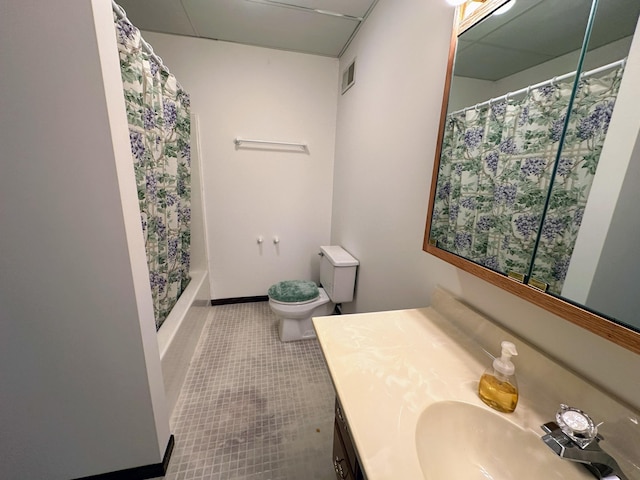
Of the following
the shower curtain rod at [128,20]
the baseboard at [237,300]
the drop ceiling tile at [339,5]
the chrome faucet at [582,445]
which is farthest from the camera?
the baseboard at [237,300]

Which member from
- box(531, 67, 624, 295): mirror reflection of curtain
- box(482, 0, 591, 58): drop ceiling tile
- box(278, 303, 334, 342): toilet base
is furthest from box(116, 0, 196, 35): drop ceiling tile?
box(278, 303, 334, 342): toilet base

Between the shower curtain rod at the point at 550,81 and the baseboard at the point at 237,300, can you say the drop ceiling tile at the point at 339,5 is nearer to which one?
the shower curtain rod at the point at 550,81

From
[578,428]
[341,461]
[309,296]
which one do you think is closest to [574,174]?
[578,428]

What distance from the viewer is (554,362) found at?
64cm

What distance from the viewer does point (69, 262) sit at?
2.76 feet

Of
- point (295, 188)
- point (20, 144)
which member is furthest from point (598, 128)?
point (295, 188)

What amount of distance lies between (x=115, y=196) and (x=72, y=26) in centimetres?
48

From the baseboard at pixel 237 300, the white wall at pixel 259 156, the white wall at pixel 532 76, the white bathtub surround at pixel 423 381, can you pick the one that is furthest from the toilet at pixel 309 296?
the white wall at pixel 532 76

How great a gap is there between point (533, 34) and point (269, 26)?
1.85 m

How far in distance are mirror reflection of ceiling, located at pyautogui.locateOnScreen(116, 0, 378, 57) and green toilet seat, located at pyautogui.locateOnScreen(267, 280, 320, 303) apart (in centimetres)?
205

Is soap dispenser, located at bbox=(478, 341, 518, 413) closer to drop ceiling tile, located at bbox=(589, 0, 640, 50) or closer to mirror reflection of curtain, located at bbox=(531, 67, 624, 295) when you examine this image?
mirror reflection of curtain, located at bbox=(531, 67, 624, 295)

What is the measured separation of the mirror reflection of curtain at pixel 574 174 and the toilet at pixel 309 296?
4.40 feet

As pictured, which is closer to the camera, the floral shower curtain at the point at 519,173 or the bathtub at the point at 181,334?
the floral shower curtain at the point at 519,173

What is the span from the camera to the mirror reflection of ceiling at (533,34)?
534mm
